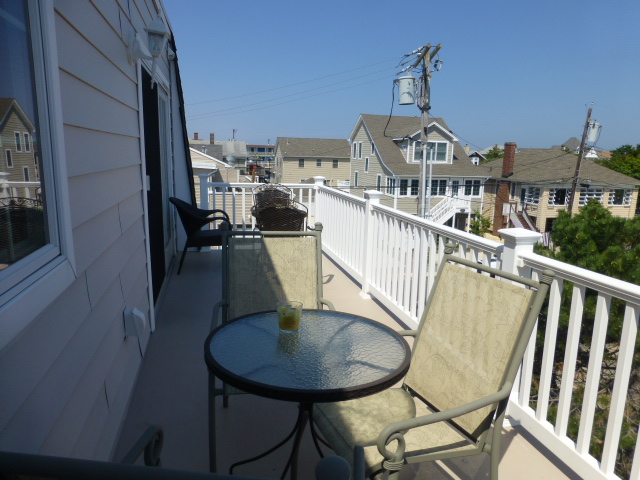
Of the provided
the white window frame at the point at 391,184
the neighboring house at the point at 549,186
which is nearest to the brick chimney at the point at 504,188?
the neighboring house at the point at 549,186

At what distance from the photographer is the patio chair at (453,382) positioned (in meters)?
1.59

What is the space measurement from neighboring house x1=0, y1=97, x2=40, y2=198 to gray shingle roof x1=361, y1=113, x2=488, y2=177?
77.0 ft

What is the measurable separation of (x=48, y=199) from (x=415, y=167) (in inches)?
957

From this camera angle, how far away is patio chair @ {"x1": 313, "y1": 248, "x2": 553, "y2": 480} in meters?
1.59

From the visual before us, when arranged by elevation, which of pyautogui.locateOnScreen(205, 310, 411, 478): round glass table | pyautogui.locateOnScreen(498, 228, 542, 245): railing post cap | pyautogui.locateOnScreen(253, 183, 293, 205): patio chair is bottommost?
pyautogui.locateOnScreen(205, 310, 411, 478): round glass table

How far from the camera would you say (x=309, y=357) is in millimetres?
1747

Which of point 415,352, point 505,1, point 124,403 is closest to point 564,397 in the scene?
point 415,352

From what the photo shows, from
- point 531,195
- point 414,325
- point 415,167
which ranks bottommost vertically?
point 531,195

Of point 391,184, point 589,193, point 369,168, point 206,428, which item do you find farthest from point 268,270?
point 589,193

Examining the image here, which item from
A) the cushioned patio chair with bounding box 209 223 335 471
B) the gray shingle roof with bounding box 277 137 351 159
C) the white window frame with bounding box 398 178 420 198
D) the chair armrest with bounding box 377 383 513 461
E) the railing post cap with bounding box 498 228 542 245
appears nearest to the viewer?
the chair armrest with bounding box 377 383 513 461

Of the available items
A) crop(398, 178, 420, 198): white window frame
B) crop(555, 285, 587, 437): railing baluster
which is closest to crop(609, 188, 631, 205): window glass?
crop(398, 178, 420, 198): white window frame

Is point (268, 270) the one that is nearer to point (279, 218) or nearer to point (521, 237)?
point (521, 237)

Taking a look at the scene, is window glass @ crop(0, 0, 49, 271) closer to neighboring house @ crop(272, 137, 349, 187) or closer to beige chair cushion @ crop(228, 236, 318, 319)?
beige chair cushion @ crop(228, 236, 318, 319)

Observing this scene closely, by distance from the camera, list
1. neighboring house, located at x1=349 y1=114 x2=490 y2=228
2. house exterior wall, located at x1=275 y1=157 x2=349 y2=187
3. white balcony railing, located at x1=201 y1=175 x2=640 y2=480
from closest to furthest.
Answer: white balcony railing, located at x1=201 y1=175 x2=640 y2=480 < neighboring house, located at x1=349 y1=114 x2=490 y2=228 < house exterior wall, located at x1=275 y1=157 x2=349 y2=187
